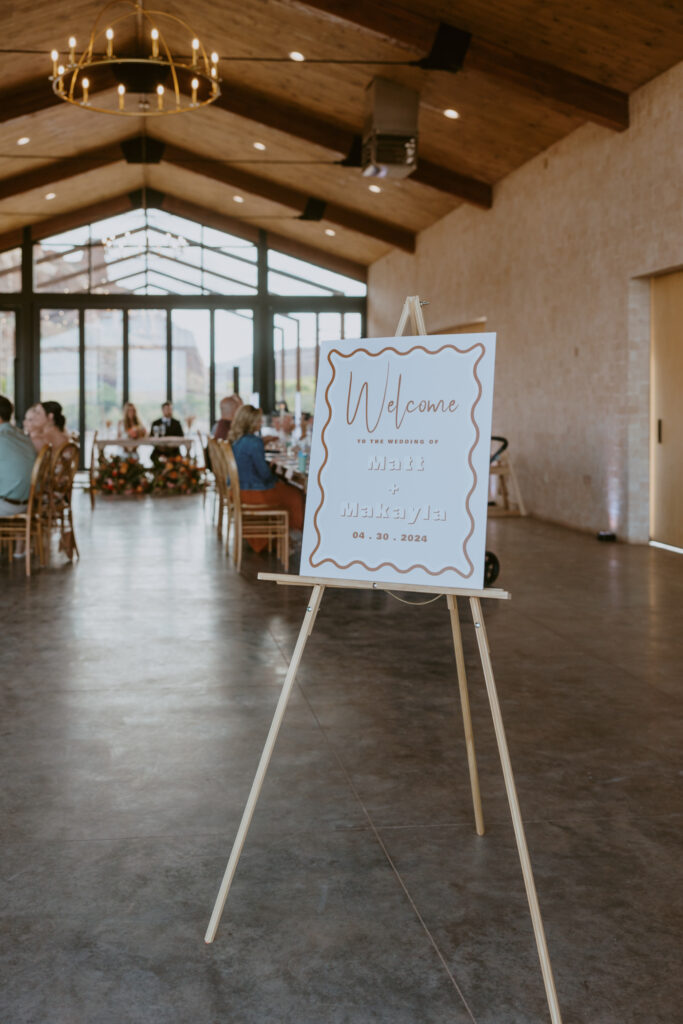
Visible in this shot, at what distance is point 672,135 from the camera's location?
823 cm

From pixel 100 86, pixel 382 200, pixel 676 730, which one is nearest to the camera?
pixel 676 730

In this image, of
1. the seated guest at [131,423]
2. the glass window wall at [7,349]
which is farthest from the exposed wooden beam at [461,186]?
the glass window wall at [7,349]

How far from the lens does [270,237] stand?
64.0 feet

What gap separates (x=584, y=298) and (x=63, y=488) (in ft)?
17.5

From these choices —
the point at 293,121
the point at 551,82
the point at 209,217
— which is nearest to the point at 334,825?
the point at 551,82

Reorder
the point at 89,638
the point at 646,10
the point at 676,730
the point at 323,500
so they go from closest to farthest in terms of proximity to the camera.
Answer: the point at 323,500 → the point at 676,730 → the point at 89,638 → the point at 646,10

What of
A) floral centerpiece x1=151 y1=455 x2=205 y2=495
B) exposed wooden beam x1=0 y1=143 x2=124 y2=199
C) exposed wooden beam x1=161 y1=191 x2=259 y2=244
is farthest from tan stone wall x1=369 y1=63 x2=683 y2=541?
exposed wooden beam x1=161 y1=191 x2=259 y2=244

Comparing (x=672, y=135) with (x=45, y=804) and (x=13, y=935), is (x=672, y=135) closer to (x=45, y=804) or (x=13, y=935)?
(x=45, y=804)

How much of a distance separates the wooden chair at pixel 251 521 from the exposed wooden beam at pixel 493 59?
3726 millimetres

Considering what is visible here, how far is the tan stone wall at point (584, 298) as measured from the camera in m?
8.73

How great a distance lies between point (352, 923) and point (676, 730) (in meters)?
1.84

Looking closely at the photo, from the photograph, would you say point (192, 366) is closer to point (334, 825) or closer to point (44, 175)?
point (44, 175)

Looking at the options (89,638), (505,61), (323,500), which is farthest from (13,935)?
(505,61)

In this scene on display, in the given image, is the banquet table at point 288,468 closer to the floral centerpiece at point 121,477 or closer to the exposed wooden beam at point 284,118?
the floral centerpiece at point 121,477
